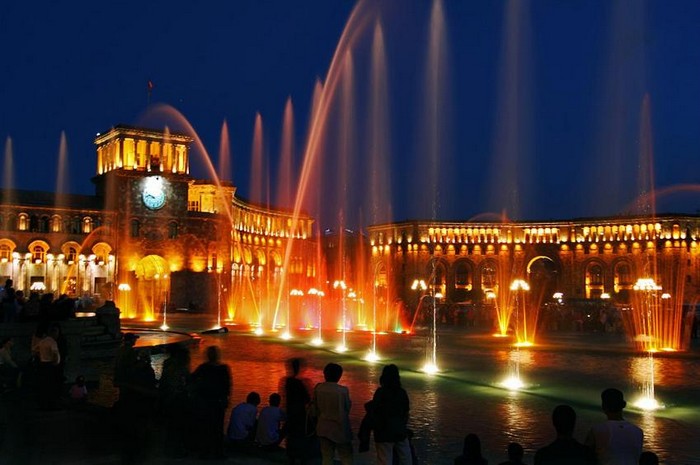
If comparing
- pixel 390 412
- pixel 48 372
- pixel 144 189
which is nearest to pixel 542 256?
pixel 144 189

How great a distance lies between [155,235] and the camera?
6938 centimetres

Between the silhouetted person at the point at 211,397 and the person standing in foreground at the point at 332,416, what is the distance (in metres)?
1.83

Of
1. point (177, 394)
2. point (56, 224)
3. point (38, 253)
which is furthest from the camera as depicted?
point (56, 224)

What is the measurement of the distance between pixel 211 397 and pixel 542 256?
100585mm

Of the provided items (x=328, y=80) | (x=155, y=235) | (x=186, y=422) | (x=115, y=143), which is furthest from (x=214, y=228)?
(x=186, y=422)

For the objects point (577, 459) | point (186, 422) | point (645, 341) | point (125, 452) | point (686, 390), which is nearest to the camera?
point (577, 459)

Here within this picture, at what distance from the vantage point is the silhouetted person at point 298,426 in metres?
8.15

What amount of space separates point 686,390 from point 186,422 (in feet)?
39.1

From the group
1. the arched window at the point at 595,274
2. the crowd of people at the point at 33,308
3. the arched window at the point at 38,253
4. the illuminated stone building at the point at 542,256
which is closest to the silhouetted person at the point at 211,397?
the crowd of people at the point at 33,308

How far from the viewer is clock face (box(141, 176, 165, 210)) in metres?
70.1

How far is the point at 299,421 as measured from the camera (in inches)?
321

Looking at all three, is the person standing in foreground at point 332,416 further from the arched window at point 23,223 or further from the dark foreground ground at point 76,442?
the arched window at point 23,223

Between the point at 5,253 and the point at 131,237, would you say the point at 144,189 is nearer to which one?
the point at 131,237

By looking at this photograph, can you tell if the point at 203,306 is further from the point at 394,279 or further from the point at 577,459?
the point at 577,459
